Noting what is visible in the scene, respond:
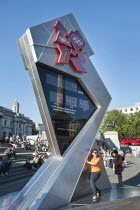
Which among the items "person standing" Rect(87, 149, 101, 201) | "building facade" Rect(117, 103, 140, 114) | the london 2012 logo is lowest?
"person standing" Rect(87, 149, 101, 201)

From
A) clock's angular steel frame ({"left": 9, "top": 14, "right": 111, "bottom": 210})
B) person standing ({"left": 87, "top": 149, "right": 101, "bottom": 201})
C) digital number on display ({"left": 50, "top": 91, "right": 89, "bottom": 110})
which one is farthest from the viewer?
digital number on display ({"left": 50, "top": 91, "right": 89, "bottom": 110})

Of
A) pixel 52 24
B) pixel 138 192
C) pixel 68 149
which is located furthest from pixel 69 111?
pixel 138 192

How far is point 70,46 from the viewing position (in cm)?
685

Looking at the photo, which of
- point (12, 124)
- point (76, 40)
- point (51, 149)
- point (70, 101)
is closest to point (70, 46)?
point (76, 40)

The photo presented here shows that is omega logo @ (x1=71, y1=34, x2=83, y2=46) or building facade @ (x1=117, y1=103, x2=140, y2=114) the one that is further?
building facade @ (x1=117, y1=103, x2=140, y2=114)

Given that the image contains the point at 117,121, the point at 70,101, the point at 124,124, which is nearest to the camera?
the point at 70,101

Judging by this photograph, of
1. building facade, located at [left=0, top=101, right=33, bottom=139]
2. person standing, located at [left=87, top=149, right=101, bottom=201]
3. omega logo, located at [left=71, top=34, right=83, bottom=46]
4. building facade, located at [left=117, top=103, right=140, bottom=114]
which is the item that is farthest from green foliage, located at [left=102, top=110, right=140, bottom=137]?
person standing, located at [left=87, top=149, right=101, bottom=201]

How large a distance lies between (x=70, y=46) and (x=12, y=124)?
80936mm

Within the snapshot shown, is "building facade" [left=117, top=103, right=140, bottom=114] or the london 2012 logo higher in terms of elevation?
"building facade" [left=117, top=103, right=140, bottom=114]

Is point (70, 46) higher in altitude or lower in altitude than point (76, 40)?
lower

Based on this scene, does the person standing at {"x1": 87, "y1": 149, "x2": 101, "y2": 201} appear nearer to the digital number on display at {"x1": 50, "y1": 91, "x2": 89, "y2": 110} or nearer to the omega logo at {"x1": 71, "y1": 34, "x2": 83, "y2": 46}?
the digital number on display at {"x1": 50, "y1": 91, "x2": 89, "y2": 110}

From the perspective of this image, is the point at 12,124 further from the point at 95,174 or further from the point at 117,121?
the point at 95,174

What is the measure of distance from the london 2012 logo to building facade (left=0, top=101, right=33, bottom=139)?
226 ft

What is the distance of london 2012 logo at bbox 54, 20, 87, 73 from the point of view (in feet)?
21.4
